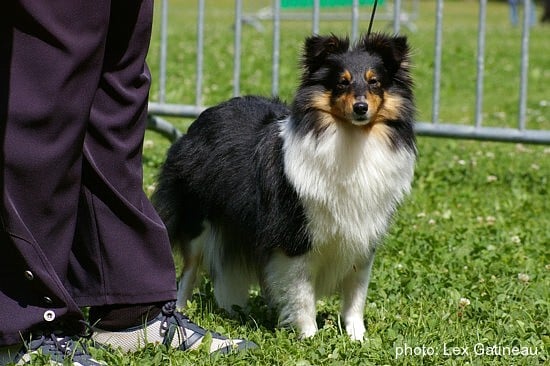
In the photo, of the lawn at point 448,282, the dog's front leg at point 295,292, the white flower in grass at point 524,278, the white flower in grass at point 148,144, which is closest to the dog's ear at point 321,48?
the lawn at point 448,282

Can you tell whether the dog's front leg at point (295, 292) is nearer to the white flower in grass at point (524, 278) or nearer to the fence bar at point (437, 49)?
the white flower in grass at point (524, 278)

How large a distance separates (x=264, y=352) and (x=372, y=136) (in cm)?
102

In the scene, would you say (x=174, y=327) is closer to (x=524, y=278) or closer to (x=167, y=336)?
(x=167, y=336)

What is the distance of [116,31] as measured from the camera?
3.19 metres

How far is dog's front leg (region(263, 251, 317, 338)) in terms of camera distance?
4.01 metres

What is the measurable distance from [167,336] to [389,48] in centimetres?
150

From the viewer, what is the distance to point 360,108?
383cm

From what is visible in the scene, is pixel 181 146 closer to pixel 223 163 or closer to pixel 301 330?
pixel 223 163

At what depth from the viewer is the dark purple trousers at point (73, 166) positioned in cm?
297

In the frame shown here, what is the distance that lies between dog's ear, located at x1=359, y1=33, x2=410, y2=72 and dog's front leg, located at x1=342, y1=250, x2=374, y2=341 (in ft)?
2.69

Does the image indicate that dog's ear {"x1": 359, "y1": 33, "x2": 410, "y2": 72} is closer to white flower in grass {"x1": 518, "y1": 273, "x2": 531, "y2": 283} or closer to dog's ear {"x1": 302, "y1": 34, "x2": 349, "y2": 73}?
dog's ear {"x1": 302, "y1": 34, "x2": 349, "y2": 73}

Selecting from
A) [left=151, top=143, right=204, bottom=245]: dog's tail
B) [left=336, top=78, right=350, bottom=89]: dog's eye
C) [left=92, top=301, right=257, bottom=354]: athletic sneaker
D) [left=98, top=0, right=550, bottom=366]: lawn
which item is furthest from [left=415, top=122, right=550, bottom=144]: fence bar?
[left=92, top=301, right=257, bottom=354]: athletic sneaker

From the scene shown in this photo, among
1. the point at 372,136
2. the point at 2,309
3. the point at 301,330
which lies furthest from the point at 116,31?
the point at 301,330

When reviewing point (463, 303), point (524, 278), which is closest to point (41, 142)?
point (463, 303)
